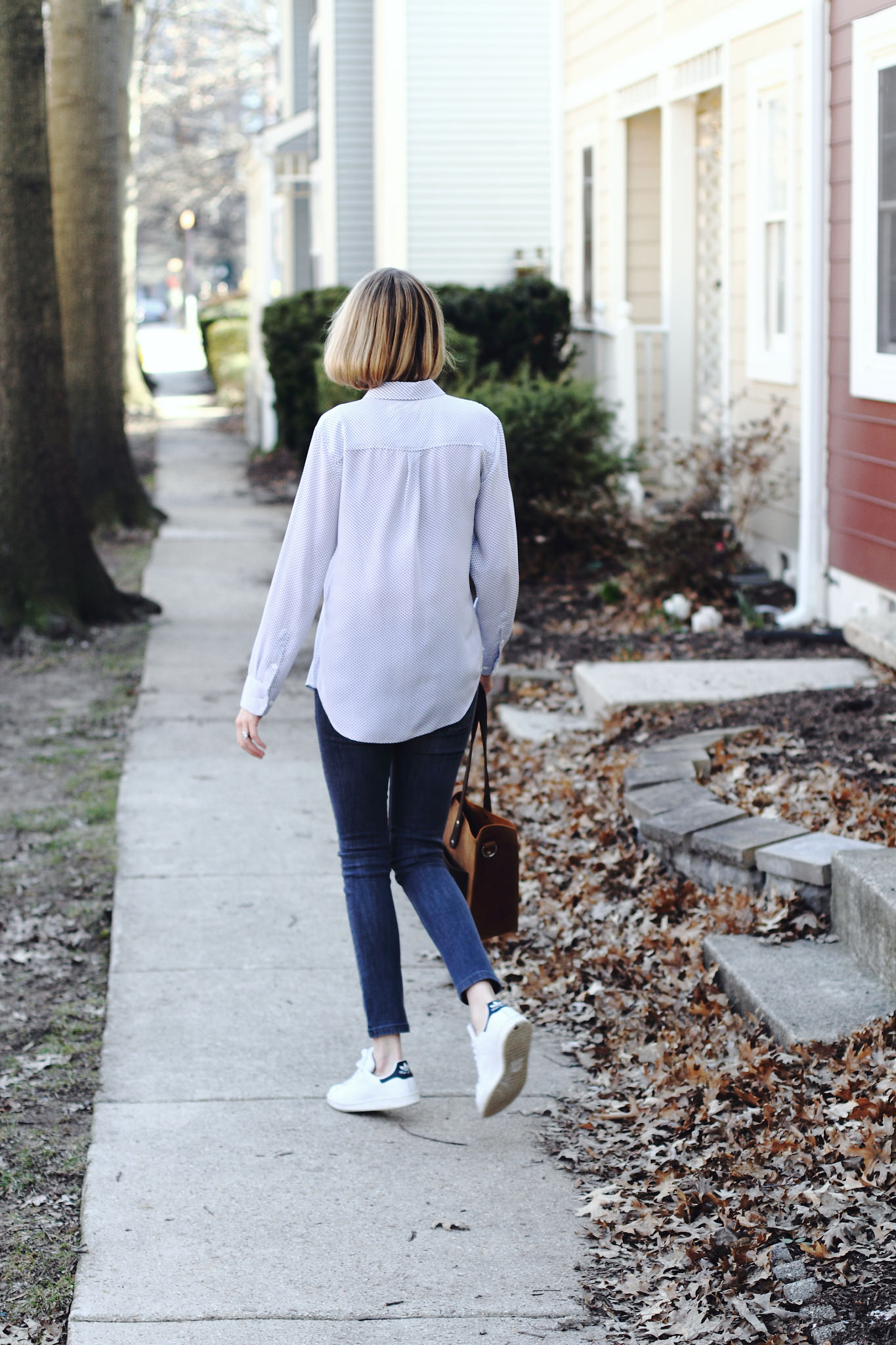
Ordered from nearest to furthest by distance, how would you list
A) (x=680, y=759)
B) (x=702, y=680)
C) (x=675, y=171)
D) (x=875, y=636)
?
(x=680, y=759) → (x=875, y=636) → (x=702, y=680) → (x=675, y=171)

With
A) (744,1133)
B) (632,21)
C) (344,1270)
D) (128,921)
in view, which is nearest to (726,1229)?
(744,1133)

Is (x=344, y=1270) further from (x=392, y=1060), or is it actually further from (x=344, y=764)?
(x=344, y=764)

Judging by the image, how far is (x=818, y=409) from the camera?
838cm

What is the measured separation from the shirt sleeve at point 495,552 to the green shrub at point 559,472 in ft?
21.4

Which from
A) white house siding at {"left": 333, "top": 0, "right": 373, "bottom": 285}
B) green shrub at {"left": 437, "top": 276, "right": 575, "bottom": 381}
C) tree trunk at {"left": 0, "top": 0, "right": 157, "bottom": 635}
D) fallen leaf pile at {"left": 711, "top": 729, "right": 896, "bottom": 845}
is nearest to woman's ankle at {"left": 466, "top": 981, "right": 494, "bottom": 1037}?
fallen leaf pile at {"left": 711, "top": 729, "right": 896, "bottom": 845}

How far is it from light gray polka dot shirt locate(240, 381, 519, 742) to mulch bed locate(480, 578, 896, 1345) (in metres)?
1.09

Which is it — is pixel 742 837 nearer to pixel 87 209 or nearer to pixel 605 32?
pixel 605 32

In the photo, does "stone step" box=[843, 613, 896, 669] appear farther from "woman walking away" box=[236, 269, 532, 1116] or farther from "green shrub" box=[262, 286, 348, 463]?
"green shrub" box=[262, 286, 348, 463]

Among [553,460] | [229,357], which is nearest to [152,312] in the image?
[229,357]

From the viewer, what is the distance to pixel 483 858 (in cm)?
372

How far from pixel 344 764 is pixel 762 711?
10.3 ft

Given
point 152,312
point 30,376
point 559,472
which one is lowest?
point 559,472

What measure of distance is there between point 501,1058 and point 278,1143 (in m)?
0.64

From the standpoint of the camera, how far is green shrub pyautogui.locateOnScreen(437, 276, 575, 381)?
14.5 m
